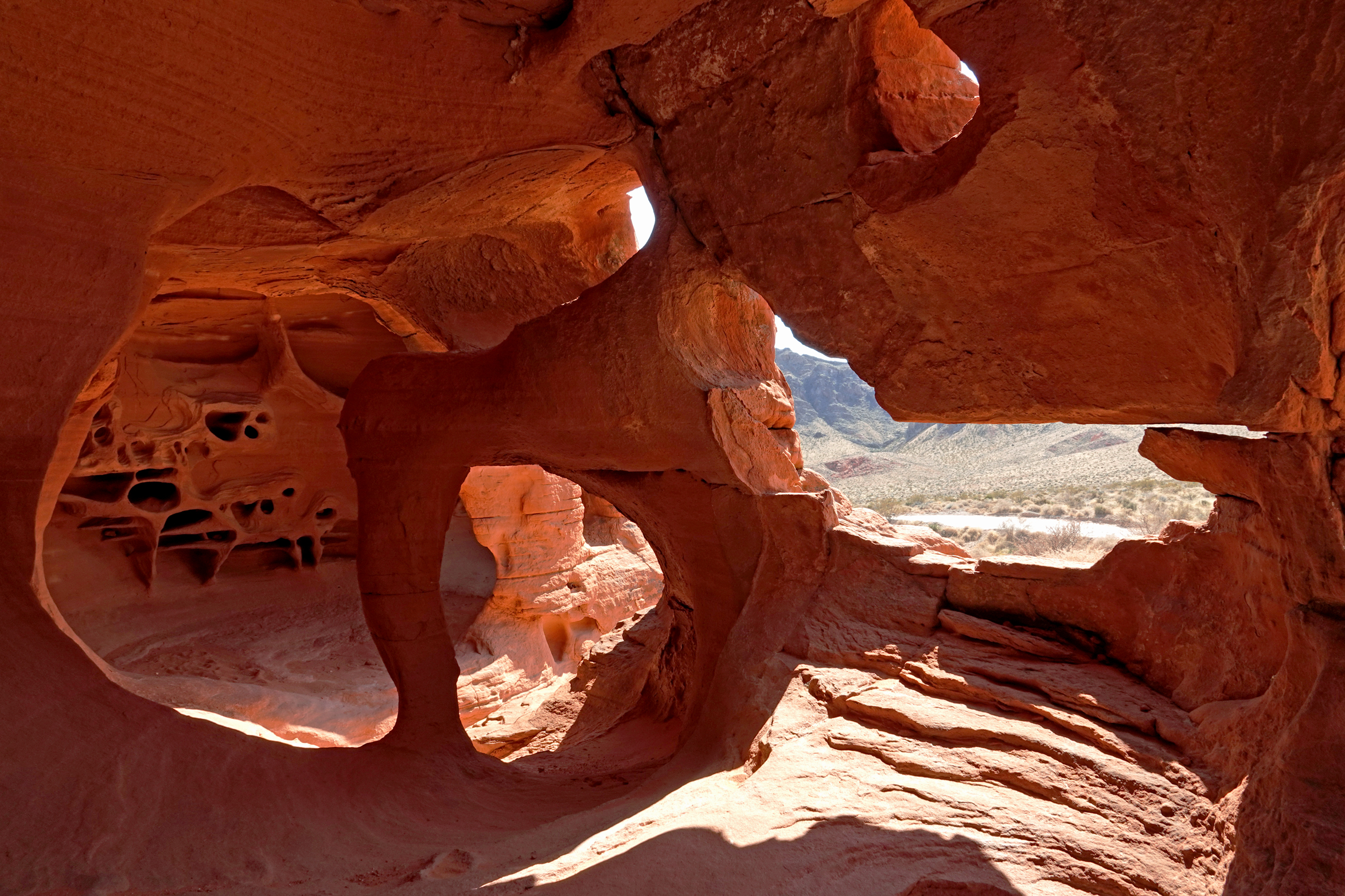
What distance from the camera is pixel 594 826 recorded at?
148 inches

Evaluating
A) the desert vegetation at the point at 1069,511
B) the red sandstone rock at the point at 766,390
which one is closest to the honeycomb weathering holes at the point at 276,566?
the red sandstone rock at the point at 766,390

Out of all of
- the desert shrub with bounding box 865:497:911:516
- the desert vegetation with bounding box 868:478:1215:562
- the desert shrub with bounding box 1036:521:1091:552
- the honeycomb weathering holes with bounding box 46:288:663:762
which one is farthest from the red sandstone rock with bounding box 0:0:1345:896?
the desert shrub with bounding box 865:497:911:516

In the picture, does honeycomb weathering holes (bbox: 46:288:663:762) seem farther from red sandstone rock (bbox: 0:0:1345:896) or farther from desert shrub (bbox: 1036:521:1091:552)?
desert shrub (bbox: 1036:521:1091:552)

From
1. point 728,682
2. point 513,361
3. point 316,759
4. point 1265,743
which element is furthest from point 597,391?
point 1265,743

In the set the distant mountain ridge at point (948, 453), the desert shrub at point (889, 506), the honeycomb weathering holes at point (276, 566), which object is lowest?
the honeycomb weathering holes at point (276, 566)

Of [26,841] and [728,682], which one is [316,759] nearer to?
[26,841]

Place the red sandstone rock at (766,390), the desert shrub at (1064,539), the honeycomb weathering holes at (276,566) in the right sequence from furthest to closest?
the desert shrub at (1064,539) < the honeycomb weathering holes at (276,566) < the red sandstone rock at (766,390)

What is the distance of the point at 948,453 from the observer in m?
27.4

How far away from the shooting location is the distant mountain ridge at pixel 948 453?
64.1 feet

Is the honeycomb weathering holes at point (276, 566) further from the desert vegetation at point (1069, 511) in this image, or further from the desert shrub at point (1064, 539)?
the desert shrub at point (1064, 539)

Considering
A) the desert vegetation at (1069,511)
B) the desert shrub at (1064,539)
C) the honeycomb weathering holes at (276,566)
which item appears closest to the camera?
the honeycomb weathering holes at (276,566)

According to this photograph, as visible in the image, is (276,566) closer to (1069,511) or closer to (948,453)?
(1069,511)

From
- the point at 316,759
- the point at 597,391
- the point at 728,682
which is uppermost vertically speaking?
the point at 597,391

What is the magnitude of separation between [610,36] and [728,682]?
3553 millimetres
